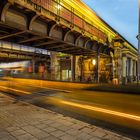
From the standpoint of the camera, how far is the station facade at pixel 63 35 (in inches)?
379

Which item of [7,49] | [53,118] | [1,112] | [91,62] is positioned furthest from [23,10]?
[91,62]

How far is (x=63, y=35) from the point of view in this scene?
1373 cm

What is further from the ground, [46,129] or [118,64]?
[118,64]

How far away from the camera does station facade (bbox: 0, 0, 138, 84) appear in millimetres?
9617

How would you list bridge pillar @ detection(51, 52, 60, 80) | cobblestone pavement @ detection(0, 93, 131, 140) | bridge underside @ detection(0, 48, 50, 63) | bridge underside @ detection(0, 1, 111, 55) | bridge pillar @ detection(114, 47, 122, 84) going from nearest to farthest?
cobblestone pavement @ detection(0, 93, 131, 140), bridge underside @ detection(0, 1, 111, 55), bridge pillar @ detection(114, 47, 122, 84), bridge underside @ detection(0, 48, 50, 63), bridge pillar @ detection(51, 52, 60, 80)

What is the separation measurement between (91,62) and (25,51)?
12103 millimetres

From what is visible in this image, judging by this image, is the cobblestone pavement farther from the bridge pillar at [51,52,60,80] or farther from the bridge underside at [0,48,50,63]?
the bridge pillar at [51,52,60,80]

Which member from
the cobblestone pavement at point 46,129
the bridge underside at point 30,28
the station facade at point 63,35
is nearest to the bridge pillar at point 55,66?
the station facade at point 63,35

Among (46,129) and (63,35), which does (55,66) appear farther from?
(46,129)

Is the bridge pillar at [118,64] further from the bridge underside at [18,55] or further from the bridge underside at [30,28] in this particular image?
the bridge underside at [18,55]

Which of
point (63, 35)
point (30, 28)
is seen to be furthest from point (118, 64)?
point (30, 28)

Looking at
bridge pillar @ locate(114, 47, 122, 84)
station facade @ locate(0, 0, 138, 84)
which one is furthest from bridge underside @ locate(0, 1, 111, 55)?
bridge pillar @ locate(114, 47, 122, 84)

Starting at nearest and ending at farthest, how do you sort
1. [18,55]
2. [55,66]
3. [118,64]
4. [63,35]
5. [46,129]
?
[46,129] < [63,35] < [118,64] < [18,55] < [55,66]

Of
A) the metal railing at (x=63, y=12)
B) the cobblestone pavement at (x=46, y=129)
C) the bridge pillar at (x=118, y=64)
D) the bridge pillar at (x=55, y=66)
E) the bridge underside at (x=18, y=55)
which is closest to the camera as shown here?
the cobblestone pavement at (x=46, y=129)
